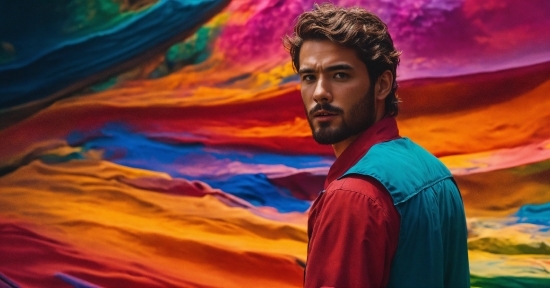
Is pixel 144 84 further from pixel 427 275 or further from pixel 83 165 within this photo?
pixel 427 275

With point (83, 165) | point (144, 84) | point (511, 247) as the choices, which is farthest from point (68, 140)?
point (511, 247)

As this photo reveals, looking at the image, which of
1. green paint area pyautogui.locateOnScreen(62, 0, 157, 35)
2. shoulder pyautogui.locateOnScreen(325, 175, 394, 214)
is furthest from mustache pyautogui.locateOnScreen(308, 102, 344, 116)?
green paint area pyautogui.locateOnScreen(62, 0, 157, 35)

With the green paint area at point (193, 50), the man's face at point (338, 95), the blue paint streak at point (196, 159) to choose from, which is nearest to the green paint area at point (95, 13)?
the green paint area at point (193, 50)

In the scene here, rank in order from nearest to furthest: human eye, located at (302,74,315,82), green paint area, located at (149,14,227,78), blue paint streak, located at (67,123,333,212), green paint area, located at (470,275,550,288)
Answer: human eye, located at (302,74,315,82), green paint area, located at (470,275,550,288), blue paint streak, located at (67,123,333,212), green paint area, located at (149,14,227,78)

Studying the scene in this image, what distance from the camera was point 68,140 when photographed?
2303 mm

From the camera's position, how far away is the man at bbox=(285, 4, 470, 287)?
0.96 metres

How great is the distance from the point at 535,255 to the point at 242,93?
0.99 meters

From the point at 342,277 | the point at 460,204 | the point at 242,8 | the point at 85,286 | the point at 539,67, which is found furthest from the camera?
the point at 242,8

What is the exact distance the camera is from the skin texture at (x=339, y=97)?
120 centimetres

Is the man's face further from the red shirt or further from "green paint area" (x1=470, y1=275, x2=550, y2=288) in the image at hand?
"green paint area" (x1=470, y1=275, x2=550, y2=288)

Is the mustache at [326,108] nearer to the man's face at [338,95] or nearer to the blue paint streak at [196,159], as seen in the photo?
the man's face at [338,95]

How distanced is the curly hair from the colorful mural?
0.79 metres

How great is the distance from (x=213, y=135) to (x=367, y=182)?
1.27 meters

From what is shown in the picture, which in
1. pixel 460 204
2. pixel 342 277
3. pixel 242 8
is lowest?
pixel 342 277
